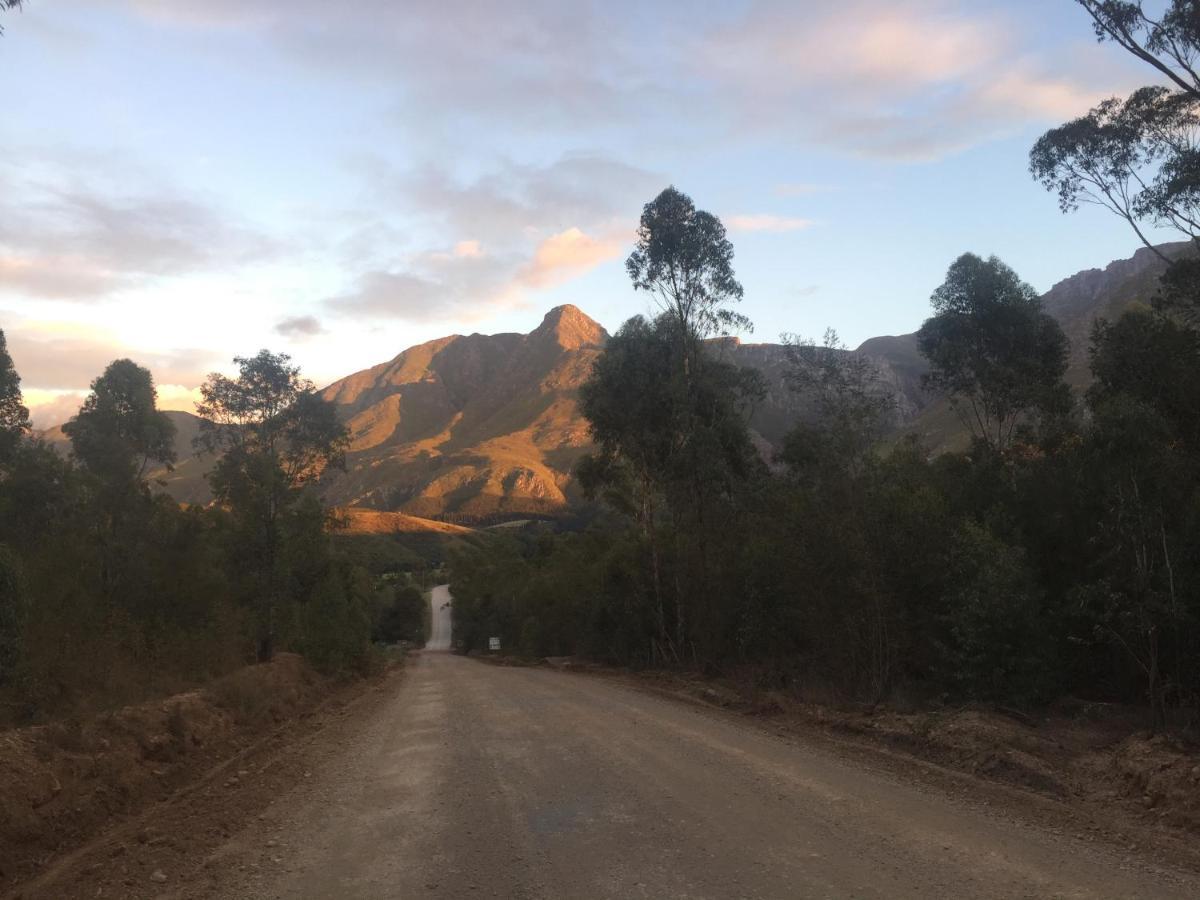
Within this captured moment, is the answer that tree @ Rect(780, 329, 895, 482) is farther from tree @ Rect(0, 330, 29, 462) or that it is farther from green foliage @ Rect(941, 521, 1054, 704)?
tree @ Rect(0, 330, 29, 462)

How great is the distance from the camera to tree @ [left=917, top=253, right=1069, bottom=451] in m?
31.5

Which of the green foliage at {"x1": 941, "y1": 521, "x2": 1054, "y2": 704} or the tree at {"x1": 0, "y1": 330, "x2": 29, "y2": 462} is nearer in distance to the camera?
the green foliage at {"x1": 941, "y1": 521, "x2": 1054, "y2": 704}

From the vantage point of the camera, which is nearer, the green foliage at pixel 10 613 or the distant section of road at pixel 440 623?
the green foliage at pixel 10 613

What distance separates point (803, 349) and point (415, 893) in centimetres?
2423

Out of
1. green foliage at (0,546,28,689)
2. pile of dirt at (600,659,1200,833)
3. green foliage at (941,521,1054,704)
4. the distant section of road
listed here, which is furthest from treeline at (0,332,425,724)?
the distant section of road

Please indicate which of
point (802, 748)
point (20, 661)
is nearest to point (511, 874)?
point (802, 748)

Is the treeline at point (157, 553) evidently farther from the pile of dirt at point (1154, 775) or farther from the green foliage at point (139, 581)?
the pile of dirt at point (1154, 775)

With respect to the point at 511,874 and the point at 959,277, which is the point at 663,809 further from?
the point at 959,277

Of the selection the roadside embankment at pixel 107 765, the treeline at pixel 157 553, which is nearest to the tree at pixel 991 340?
the treeline at pixel 157 553

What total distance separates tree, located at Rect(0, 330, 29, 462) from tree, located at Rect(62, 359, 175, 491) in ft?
17.3

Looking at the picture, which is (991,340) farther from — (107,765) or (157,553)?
(107,765)

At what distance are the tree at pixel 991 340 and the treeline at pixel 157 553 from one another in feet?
84.9

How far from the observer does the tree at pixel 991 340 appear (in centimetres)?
3153

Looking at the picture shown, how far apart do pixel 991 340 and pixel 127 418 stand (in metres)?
39.2
